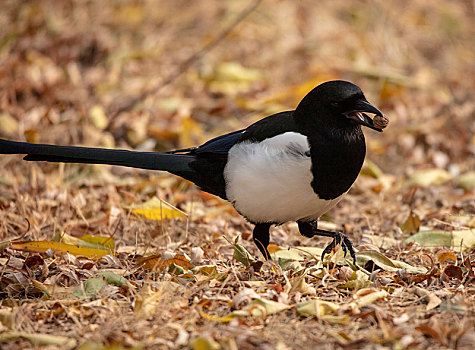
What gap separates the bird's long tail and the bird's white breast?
0.28 m

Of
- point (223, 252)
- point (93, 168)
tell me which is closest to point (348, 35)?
point (93, 168)

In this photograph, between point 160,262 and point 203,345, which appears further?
point 160,262

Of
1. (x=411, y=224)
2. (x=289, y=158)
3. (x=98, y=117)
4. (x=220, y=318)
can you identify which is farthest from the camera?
(x=98, y=117)

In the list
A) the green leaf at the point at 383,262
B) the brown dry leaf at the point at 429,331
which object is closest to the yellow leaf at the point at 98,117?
the green leaf at the point at 383,262

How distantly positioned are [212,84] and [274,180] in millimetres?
3250

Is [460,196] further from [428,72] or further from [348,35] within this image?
[348,35]

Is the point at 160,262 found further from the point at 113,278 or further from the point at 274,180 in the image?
the point at 274,180

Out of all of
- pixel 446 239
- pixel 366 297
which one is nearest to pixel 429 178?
pixel 446 239

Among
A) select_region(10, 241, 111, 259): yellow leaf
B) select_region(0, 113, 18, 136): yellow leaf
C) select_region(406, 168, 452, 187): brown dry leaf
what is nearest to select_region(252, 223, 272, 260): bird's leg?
select_region(10, 241, 111, 259): yellow leaf

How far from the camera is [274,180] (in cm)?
293

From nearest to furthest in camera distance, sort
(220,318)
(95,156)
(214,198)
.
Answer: (220,318)
(95,156)
(214,198)

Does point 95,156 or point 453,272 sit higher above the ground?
point 95,156

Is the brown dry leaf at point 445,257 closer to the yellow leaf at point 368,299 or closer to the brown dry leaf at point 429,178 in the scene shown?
the yellow leaf at point 368,299

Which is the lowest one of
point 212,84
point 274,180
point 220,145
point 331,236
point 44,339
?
point 44,339
